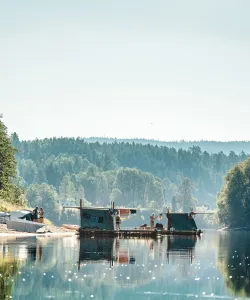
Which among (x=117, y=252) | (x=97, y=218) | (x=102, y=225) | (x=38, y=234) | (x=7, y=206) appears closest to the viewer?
(x=117, y=252)

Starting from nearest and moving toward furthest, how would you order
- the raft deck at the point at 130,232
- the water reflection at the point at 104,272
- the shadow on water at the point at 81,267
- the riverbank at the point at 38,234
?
the water reflection at the point at 104,272 < the shadow on water at the point at 81,267 < the riverbank at the point at 38,234 < the raft deck at the point at 130,232

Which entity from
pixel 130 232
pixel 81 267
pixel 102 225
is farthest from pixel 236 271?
pixel 130 232

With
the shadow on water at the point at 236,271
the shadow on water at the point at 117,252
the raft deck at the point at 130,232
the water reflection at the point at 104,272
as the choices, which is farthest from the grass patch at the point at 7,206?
the shadow on water at the point at 236,271

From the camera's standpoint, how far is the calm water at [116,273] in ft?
170

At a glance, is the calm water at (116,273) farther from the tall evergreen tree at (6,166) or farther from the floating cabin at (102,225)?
the tall evergreen tree at (6,166)

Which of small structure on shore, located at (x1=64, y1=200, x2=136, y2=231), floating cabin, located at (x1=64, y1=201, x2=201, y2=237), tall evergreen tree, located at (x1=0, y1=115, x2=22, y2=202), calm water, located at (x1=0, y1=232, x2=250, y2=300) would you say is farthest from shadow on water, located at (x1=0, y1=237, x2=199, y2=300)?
tall evergreen tree, located at (x1=0, y1=115, x2=22, y2=202)

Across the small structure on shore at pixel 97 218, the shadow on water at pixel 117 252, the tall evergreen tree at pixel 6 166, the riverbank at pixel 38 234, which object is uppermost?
the tall evergreen tree at pixel 6 166

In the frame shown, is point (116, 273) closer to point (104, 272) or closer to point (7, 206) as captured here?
point (104, 272)

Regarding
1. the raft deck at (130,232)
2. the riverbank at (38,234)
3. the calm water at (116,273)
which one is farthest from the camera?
the raft deck at (130,232)

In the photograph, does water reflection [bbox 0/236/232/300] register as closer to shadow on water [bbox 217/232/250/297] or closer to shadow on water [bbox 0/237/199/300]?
shadow on water [bbox 0/237/199/300]

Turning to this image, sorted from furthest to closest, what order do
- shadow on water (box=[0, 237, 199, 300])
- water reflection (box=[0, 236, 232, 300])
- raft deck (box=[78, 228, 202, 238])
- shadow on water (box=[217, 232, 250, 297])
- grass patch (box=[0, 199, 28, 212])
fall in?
grass patch (box=[0, 199, 28, 212]), raft deck (box=[78, 228, 202, 238]), shadow on water (box=[217, 232, 250, 297]), shadow on water (box=[0, 237, 199, 300]), water reflection (box=[0, 236, 232, 300])

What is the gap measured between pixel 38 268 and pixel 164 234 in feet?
229

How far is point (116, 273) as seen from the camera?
204 feet

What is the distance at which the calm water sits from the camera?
170 ft
